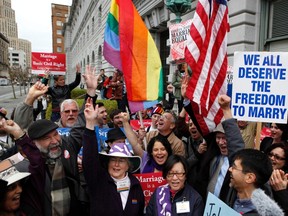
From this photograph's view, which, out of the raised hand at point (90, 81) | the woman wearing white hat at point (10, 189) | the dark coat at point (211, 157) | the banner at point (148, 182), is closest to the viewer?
the woman wearing white hat at point (10, 189)

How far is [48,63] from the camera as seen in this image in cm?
1021

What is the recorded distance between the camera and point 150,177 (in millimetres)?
2963

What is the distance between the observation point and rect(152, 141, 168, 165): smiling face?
3.12 m

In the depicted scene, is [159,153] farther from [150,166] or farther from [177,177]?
[177,177]

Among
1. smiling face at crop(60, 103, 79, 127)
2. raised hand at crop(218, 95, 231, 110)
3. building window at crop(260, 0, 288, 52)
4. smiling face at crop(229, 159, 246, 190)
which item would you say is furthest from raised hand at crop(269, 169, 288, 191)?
building window at crop(260, 0, 288, 52)

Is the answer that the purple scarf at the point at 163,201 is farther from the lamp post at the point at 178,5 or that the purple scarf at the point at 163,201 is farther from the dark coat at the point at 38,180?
the lamp post at the point at 178,5

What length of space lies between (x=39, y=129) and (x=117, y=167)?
2.70 ft

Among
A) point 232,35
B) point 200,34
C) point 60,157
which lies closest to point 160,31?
point 232,35

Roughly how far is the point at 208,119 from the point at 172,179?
898 millimetres

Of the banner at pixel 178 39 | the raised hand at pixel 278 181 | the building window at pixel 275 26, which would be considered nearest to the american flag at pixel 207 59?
the raised hand at pixel 278 181

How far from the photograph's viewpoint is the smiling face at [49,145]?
2.56m

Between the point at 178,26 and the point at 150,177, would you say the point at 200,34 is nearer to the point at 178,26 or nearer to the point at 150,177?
the point at 150,177

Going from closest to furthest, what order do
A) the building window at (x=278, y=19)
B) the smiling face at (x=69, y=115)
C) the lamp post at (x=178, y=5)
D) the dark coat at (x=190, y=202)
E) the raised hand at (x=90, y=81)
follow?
the dark coat at (x=190, y=202) < the raised hand at (x=90, y=81) < the smiling face at (x=69, y=115) < the building window at (x=278, y=19) < the lamp post at (x=178, y=5)

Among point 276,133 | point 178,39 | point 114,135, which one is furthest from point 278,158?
point 178,39
